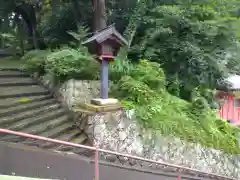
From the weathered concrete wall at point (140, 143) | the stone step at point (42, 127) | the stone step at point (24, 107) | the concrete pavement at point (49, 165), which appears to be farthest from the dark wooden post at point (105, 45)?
the concrete pavement at point (49, 165)

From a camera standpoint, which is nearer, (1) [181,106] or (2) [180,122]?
(2) [180,122]

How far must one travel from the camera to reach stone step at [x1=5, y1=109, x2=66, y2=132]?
5.00 m

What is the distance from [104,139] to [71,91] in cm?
141

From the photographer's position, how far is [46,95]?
22.4ft

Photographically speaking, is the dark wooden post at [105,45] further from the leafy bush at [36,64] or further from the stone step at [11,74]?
the stone step at [11,74]

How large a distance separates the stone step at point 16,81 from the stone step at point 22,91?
179 millimetres

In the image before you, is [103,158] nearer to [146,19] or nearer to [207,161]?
[207,161]

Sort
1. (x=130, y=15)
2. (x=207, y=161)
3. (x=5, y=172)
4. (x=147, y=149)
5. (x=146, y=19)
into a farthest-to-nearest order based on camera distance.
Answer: (x=130, y=15)
(x=146, y=19)
(x=207, y=161)
(x=147, y=149)
(x=5, y=172)

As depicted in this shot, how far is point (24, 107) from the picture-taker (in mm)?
5715

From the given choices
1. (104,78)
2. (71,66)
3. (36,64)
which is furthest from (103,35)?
(36,64)

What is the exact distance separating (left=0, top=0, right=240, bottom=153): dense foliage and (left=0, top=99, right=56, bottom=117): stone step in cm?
67

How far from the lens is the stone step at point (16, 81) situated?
681cm

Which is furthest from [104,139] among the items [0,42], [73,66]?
[0,42]

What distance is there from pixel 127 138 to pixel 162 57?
3888 mm
